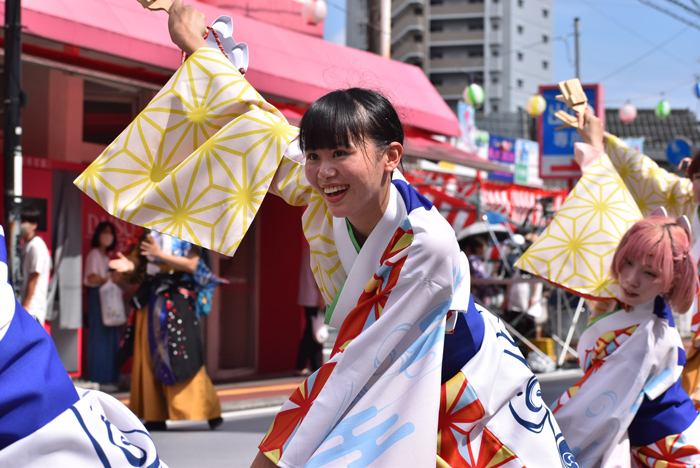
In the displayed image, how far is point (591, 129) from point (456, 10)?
58622 mm

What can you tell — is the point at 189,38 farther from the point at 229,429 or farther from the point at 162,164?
the point at 229,429

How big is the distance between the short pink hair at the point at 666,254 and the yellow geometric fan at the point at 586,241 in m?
0.18

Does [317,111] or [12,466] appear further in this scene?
[317,111]

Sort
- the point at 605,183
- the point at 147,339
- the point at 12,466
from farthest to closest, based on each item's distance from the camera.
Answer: the point at 147,339 → the point at 605,183 → the point at 12,466

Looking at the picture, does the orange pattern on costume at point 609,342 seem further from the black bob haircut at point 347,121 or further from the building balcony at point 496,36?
the building balcony at point 496,36

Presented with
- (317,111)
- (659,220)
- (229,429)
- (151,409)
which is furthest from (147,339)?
(317,111)

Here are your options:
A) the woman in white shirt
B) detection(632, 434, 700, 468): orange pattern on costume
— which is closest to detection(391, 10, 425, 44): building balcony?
the woman in white shirt

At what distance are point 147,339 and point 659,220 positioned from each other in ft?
11.2


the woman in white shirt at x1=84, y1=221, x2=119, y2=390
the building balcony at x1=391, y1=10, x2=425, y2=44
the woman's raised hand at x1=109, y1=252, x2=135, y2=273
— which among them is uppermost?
the building balcony at x1=391, y1=10, x2=425, y2=44

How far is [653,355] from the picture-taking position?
9.58 ft

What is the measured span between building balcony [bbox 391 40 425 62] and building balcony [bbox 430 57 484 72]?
1.71m

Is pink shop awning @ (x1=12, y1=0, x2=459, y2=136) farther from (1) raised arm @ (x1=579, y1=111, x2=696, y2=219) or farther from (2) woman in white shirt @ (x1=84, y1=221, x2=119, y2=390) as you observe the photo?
(2) woman in white shirt @ (x1=84, y1=221, x2=119, y2=390)

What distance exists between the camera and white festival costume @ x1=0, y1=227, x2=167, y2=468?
140 cm

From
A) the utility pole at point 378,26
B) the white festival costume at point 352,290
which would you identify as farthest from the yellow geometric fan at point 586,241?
the utility pole at point 378,26
